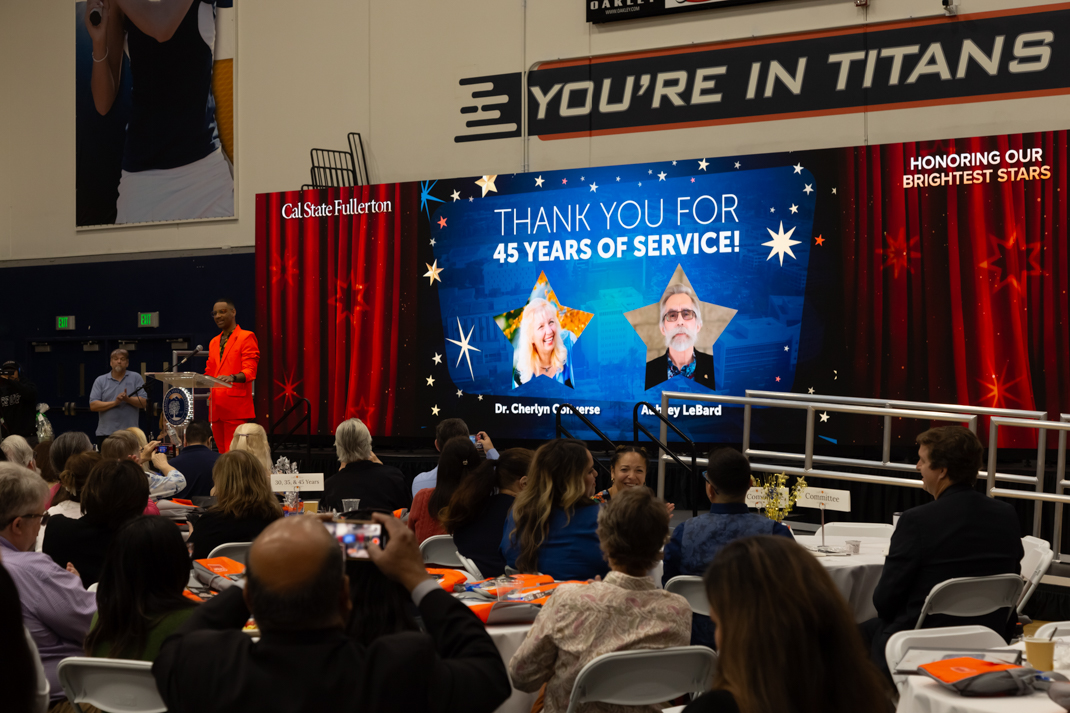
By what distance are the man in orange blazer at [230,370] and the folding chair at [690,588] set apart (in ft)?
19.0

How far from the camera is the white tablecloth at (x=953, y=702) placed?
2270 mm

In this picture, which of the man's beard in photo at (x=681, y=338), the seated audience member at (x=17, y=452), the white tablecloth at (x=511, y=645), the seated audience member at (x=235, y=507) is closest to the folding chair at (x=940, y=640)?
the white tablecloth at (x=511, y=645)

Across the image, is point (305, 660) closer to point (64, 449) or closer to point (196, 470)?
point (64, 449)

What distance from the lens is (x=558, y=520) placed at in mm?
3836

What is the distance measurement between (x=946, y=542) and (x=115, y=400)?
9.70 m

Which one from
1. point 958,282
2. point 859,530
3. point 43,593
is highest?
point 958,282

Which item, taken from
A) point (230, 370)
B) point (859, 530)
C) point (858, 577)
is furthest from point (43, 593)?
point (230, 370)

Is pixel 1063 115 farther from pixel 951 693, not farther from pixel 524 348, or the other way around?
pixel 951 693

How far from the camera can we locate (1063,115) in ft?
27.9

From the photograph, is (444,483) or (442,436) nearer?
(444,483)

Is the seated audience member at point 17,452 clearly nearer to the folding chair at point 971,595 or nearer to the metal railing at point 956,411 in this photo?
the metal railing at point 956,411

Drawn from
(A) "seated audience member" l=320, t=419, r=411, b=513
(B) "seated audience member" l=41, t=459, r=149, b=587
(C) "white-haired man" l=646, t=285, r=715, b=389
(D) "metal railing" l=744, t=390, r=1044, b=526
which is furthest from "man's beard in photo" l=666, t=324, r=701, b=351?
(B) "seated audience member" l=41, t=459, r=149, b=587

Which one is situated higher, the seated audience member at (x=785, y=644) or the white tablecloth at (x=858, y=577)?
the seated audience member at (x=785, y=644)

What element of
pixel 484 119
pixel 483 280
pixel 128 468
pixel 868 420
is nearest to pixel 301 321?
pixel 483 280
